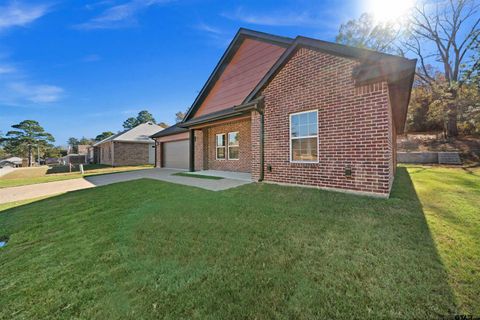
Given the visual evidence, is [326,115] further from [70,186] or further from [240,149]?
[70,186]

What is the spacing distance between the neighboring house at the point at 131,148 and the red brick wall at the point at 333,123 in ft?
66.0

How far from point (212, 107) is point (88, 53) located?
9.84 metres

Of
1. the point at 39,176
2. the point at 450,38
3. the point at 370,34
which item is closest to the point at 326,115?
the point at 39,176

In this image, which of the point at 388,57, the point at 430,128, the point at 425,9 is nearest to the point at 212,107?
the point at 388,57

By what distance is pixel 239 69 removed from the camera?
37.0 ft

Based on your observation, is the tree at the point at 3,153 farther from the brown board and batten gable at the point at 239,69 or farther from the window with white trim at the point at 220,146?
the window with white trim at the point at 220,146

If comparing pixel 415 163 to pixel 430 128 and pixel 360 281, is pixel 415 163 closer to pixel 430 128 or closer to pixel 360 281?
pixel 430 128

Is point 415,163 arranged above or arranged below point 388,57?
below

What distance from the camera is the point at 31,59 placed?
46.9 ft

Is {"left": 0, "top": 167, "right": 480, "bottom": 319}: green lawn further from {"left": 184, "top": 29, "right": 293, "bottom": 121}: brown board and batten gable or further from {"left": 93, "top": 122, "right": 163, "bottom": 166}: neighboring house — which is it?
{"left": 93, "top": 122, "right": 163, "bottom": 166}: neighboring house

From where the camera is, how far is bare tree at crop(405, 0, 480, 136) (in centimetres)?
1828

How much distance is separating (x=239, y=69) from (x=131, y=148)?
17521 mm

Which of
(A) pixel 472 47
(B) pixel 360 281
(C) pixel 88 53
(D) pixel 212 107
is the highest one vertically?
(A) pixel 472 47

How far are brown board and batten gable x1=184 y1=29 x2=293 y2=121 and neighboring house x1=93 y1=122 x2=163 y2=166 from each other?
1273cm
